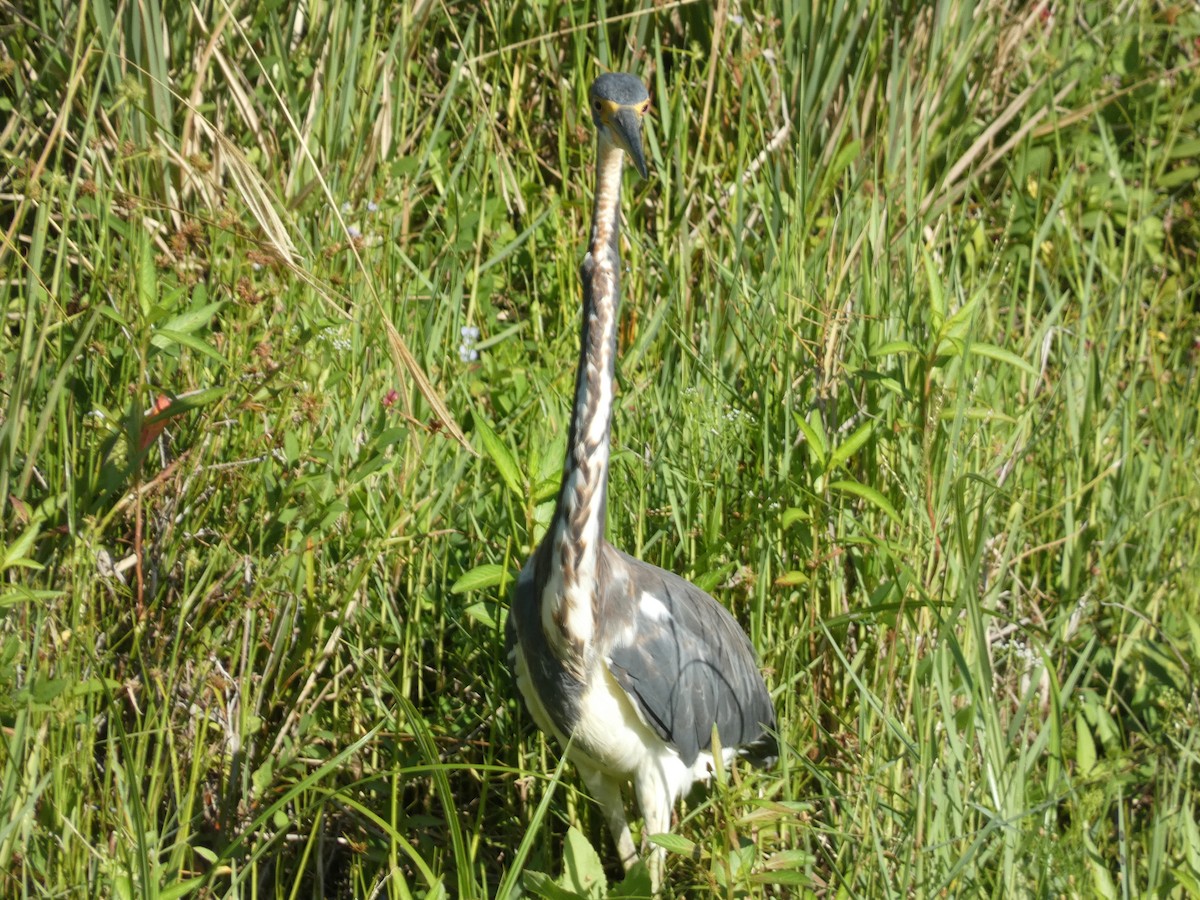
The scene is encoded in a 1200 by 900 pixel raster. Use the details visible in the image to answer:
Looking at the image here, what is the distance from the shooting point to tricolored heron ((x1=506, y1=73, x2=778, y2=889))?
248 cm

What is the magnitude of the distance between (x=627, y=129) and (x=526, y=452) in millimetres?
1056

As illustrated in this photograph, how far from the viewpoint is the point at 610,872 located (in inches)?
120

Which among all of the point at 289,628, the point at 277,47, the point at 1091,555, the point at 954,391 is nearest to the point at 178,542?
the point at 289,628

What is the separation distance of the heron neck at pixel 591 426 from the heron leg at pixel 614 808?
418 millimetres

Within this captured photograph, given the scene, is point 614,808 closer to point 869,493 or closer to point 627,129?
point 869,493

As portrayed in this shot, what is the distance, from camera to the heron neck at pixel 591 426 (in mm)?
2459

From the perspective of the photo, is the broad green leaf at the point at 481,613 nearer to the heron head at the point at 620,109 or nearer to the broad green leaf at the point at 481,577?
the broad green leaf at the point at 481,577

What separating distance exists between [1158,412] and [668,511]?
68.2 inches

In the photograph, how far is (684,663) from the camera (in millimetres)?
2727

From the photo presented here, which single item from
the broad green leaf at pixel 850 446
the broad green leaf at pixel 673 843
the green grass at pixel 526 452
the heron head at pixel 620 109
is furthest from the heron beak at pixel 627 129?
the broad green leaf at pixel 673 843

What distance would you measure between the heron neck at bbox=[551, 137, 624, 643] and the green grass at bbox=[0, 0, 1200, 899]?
24 cm

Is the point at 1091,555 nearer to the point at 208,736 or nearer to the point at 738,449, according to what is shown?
the point at 738,449

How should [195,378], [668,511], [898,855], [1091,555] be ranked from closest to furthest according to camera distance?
[898,855] < [195,378] < [668,511] < [1091,555]

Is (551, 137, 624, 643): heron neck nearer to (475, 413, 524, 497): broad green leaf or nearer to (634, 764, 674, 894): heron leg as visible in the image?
(475, 413, 524, 497): broad green leaf
